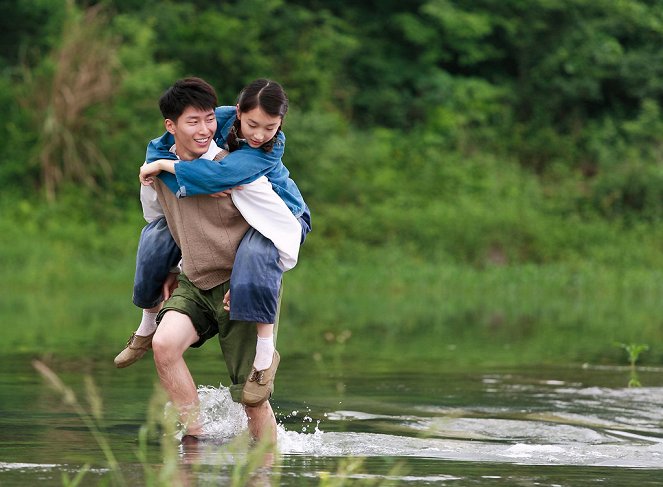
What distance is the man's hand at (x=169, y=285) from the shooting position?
701 cm

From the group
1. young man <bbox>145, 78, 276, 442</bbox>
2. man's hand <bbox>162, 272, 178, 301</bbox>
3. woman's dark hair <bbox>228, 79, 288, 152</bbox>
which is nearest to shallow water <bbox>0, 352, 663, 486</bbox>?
young man <bbox>145, 78, 276, 442</bbox>

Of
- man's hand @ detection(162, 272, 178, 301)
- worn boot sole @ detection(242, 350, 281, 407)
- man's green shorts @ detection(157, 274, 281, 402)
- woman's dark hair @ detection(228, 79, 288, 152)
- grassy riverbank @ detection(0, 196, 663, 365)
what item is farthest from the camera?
grassy riverbank @ detection(0, 196, 663, 365)

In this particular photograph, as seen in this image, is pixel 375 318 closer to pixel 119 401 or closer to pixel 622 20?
pixel 119 401

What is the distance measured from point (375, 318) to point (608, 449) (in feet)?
34.0

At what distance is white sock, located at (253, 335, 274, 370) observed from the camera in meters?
6.58

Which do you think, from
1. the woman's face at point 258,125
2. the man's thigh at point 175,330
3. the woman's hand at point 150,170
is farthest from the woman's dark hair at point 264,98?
the man's thigh at point 175,330

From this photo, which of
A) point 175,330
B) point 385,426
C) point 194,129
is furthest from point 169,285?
point 385,426

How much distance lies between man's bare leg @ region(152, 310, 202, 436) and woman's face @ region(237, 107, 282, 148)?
3.08 ft

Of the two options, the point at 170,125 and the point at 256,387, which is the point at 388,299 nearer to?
the point at 256,387

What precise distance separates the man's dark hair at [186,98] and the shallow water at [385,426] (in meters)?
1.58

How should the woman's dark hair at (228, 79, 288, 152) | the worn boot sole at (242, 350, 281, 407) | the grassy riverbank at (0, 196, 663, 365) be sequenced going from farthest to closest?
the grassy riverbank at (0, 196, 663, 365) → the worn boot sole at (242, 350, 281, 407) → the woman's dark hair at (228, 79, 288, 152)

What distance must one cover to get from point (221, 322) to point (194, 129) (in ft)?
3.13

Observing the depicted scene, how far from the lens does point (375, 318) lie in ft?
56.7

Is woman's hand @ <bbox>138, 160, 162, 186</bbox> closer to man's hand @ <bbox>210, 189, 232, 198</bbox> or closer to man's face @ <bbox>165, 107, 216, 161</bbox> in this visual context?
man's face @ <bbox>165, 107, 216, 161</bbox>
